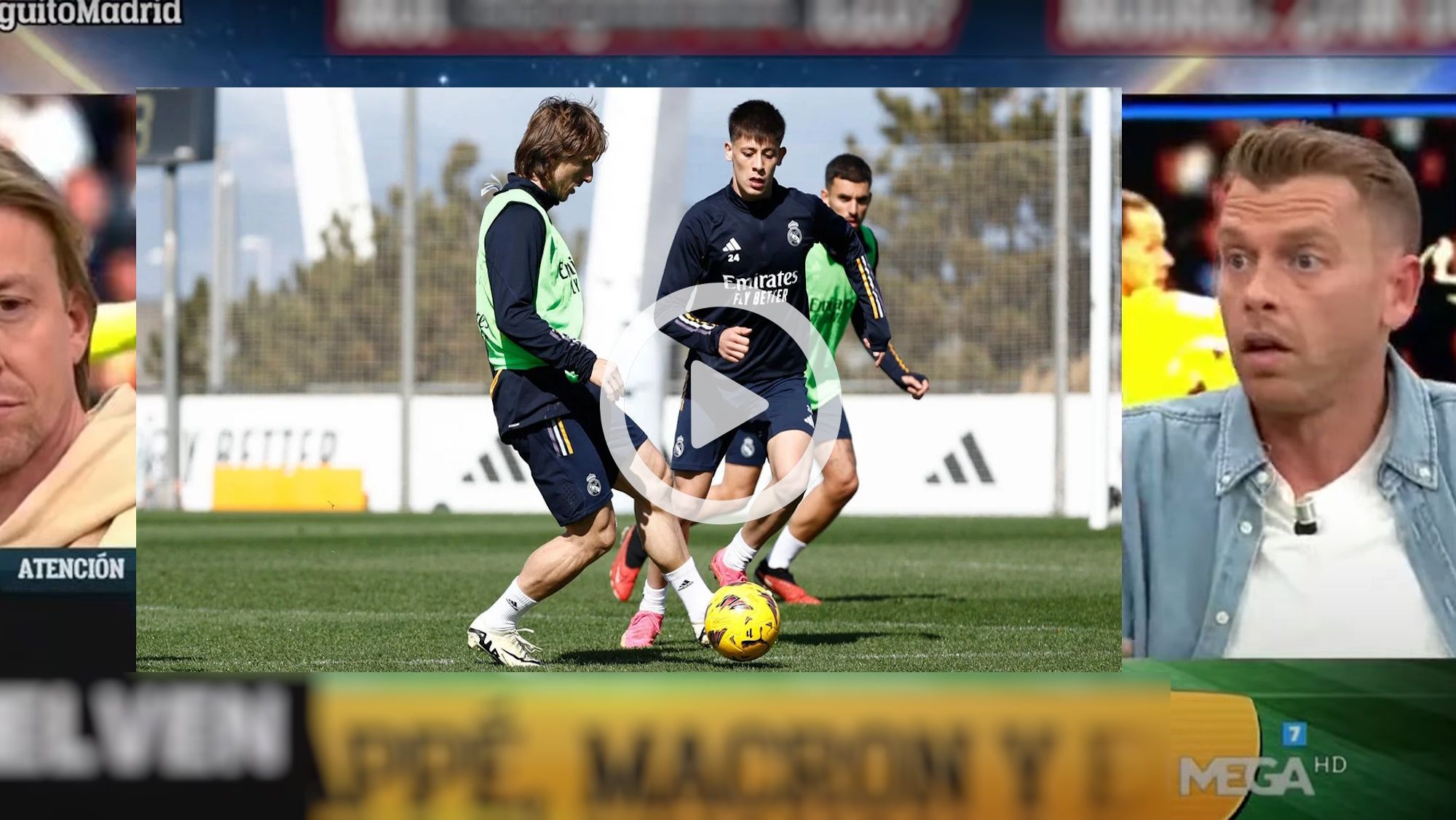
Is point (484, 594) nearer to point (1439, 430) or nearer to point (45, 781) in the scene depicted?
point (45, 781)

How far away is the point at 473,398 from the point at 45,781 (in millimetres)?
15965

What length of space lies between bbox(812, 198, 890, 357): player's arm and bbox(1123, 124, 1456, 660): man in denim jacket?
3.35 metres

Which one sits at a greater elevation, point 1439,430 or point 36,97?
point 36,97

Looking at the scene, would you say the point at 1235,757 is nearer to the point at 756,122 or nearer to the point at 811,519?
the point at 756,122

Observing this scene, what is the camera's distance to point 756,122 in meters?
7.06

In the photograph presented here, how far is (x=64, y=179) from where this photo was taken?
488 cm

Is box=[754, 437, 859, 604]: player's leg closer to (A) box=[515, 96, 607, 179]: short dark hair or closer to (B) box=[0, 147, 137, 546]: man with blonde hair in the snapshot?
(A) box=[515, 96, 607, 179]: short dark hair

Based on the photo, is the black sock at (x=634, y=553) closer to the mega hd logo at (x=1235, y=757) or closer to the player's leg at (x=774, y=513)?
the player's leg at (x=774, y=513)

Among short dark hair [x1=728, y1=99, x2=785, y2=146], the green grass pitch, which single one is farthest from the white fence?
short dark hair [x1=728, y1=99, x2=785, y2=146]

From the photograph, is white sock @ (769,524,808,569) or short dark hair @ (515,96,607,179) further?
white sock @ (769,524,808,569)

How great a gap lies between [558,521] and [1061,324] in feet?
48.1

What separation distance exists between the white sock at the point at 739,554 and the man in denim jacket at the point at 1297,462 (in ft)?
13.0

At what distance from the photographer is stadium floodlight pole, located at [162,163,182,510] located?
19.9 meters

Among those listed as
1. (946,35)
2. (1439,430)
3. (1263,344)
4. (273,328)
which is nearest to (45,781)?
(946,35)
